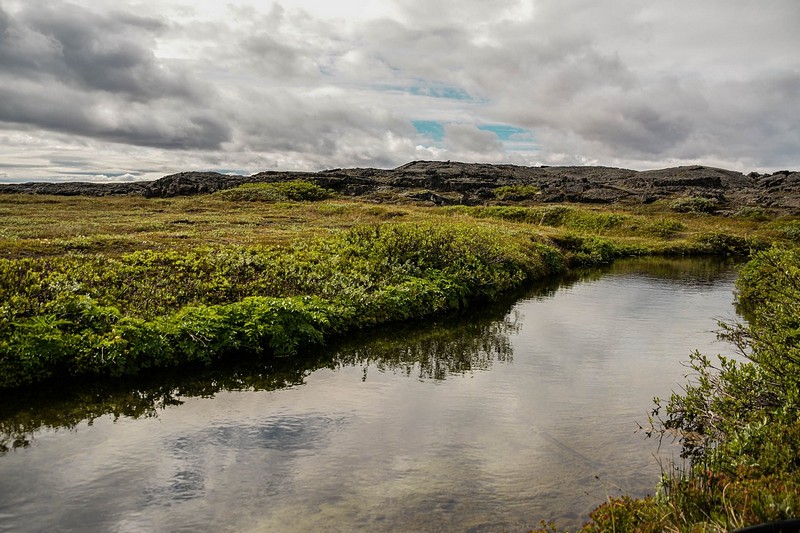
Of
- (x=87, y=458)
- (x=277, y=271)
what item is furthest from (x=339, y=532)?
(x=277, y=271)

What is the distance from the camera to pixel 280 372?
1823cm

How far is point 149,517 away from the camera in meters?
9.83

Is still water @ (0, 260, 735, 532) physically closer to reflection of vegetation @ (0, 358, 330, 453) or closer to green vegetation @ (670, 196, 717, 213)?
reflection of vegetation @ (0, 358, 330, 453)

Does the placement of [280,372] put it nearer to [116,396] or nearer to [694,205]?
[116,396]

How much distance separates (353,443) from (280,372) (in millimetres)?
6244

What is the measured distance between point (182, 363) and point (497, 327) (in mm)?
14667

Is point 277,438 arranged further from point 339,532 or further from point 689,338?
point 689,338

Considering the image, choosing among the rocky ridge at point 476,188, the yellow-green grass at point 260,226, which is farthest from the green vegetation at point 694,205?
the rocky ridge at point 476,188

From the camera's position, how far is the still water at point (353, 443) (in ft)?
32.9

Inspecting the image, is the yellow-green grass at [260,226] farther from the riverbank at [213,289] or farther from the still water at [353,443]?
the still water at [353,443]

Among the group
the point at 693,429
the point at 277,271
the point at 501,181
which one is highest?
the point at 501,181

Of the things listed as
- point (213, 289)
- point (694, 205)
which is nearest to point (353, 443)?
point (213, 289)

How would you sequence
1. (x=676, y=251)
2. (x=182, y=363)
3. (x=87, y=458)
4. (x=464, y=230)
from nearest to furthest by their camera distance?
(x=87, y=458) → (x=182, y=363) → (x=464, y=230) → (x=676, y=251)

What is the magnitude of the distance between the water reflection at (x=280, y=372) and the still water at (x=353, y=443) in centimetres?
8
